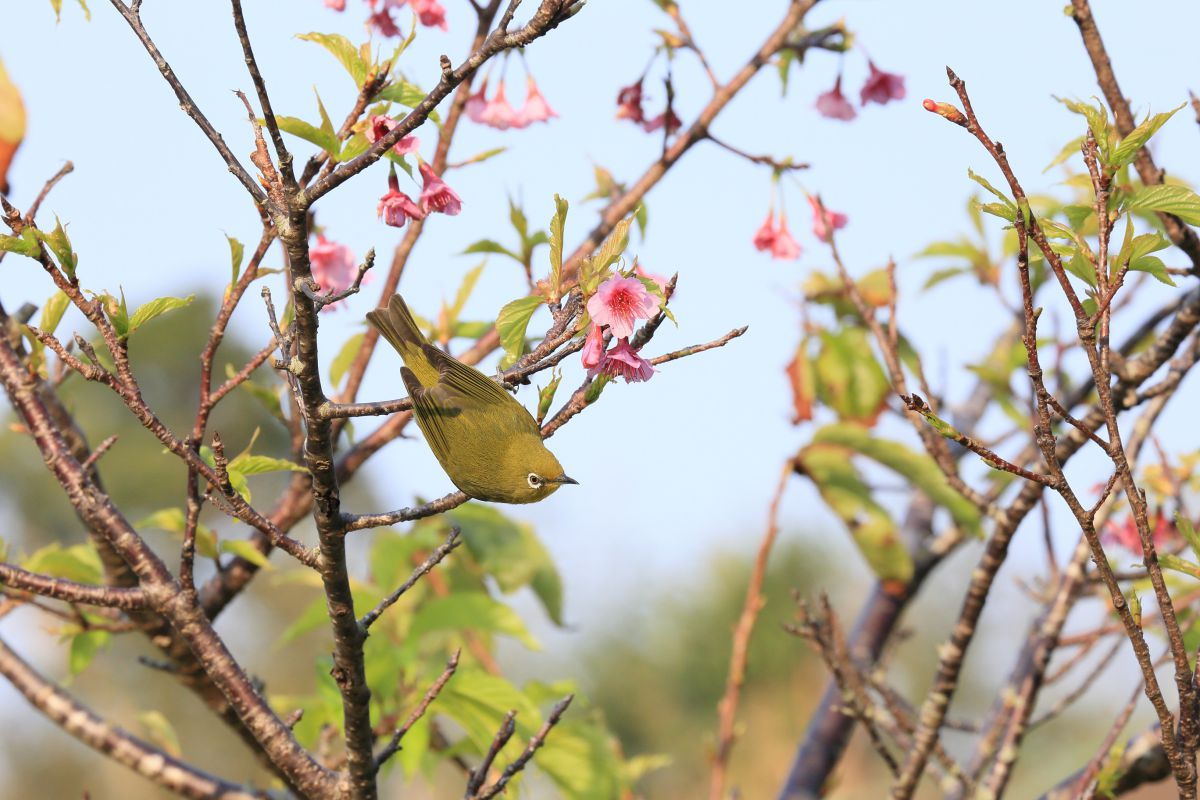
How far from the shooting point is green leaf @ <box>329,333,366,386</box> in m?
3.22

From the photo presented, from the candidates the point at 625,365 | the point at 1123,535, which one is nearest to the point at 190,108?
the point at 625,365

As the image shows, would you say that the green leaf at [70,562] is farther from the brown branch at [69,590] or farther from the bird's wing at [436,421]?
the bird's wing at [436,421]

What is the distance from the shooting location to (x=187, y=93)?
165 cm

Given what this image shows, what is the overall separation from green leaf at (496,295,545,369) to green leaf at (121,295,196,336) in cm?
55

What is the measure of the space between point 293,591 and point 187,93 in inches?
1316

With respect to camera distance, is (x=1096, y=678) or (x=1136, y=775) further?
(x=1096, y=678)

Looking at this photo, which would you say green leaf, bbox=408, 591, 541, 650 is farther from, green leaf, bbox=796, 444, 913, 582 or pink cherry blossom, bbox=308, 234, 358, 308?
green leaf, bbox=796, 444, 913, 582

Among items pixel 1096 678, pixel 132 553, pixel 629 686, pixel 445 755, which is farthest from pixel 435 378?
pixel 629 686

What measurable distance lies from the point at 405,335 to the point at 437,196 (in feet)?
1.68

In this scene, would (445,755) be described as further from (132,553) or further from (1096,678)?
(1096,678)

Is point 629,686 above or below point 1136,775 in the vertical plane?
above

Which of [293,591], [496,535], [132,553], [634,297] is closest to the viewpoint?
[634,297]

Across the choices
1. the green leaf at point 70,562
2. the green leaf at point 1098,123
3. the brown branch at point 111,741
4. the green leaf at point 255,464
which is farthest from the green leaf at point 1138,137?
the green leaf at point 70,562

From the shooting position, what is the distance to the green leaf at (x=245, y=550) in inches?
106
